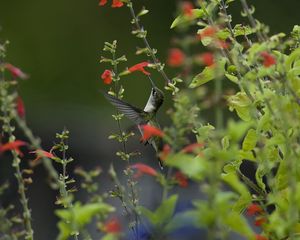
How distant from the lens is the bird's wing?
2125mm

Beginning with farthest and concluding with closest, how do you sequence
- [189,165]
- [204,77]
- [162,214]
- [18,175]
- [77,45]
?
1. [77,45]
2. [204,77]
3. [18,175]
4. [162,214]
5. [189,165]

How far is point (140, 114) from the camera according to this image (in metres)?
2.33

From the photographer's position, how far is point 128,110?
7.32 ft

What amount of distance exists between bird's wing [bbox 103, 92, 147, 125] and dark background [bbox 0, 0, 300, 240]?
5.01 m

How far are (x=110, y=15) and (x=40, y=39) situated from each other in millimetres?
783

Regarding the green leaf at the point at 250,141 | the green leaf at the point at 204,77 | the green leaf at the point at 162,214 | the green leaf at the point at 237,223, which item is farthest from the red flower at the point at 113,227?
the green leaf at the point at 204,77

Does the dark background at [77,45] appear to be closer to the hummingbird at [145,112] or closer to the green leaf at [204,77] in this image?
the hummingbird at [145,112]

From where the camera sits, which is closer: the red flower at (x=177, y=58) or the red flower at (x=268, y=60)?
the red flower at (x=177, y=58)

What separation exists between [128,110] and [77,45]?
5445 mm

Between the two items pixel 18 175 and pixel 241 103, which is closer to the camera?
pixel 18 175

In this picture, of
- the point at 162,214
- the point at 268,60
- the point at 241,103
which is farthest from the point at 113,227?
the point at 241,103

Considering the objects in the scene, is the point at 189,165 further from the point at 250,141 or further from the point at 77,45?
the point at 77,45

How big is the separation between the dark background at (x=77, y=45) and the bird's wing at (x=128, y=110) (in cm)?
501

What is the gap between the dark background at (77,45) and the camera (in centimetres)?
741
